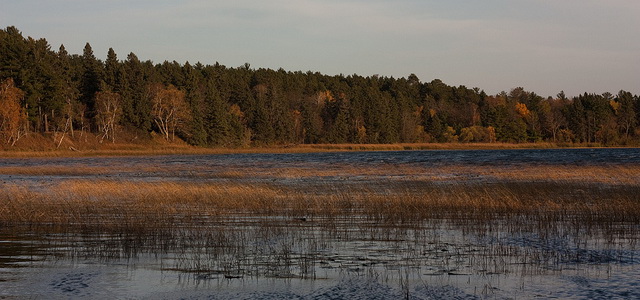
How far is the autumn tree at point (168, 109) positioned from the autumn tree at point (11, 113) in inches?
1067

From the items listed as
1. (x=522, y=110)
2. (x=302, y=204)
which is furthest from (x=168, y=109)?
(x=302, y=204)

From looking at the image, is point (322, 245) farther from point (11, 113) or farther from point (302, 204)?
point (11, 113)

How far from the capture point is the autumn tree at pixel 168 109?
122750 mm

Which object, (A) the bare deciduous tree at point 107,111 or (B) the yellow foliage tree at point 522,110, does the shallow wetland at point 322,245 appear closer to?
(A) the bare deciduous tree at point 107,111

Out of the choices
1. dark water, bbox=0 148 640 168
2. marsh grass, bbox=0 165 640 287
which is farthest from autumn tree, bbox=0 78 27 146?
marsh grass, bbox=0 165 640 287

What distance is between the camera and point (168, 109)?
12475 centimetres

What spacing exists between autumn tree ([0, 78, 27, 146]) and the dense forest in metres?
0.19

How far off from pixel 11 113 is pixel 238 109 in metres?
58.6

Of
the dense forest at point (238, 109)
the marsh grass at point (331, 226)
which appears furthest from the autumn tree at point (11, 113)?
the marsh grass at point (331, 226)

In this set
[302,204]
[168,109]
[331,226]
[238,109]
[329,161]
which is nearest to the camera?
[331,226]

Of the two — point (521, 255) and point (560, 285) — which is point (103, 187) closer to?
point (521, 255)

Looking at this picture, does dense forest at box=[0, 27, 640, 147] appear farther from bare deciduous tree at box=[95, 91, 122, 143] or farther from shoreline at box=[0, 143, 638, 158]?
shoreline at box=[0, 143, 638, 158]

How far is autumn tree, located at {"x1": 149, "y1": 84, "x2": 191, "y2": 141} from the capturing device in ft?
403

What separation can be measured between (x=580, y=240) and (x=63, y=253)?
1278 cm
